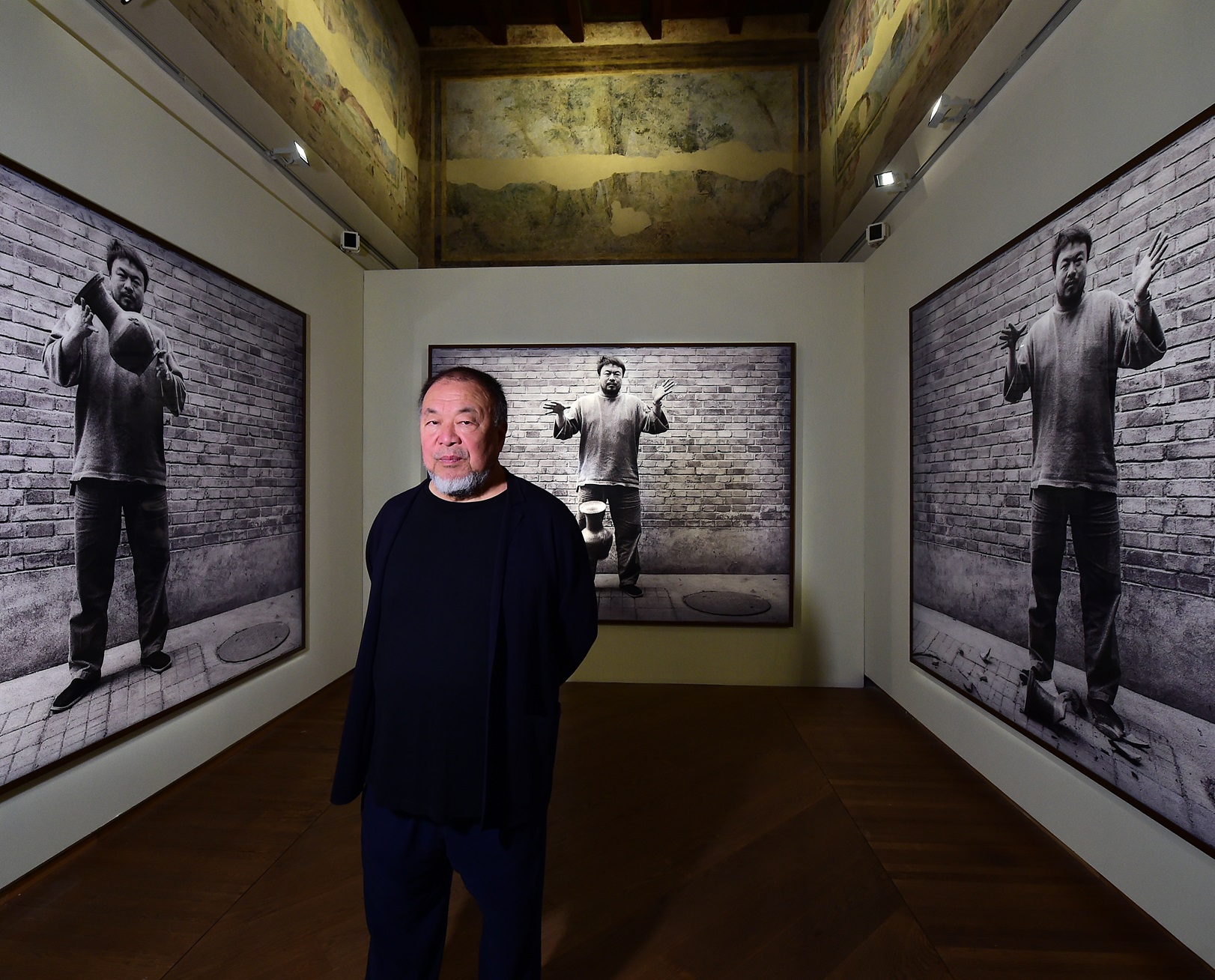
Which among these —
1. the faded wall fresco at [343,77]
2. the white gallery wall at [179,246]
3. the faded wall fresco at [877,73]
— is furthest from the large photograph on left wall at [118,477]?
the faded wall fresco at [877,73]

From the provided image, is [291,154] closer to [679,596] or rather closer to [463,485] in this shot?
[463,485]

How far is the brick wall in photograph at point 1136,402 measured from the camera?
5.98ft

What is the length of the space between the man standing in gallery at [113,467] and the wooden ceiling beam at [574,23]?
4.81 m

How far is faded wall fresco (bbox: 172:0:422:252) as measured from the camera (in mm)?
3291

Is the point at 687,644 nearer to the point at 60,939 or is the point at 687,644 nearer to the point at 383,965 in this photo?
the point at 383,965

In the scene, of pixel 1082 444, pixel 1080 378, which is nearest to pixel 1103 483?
pixel 1082 444

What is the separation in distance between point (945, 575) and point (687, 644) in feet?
6.68

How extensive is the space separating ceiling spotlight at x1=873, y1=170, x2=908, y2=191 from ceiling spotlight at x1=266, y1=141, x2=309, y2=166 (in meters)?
3.72

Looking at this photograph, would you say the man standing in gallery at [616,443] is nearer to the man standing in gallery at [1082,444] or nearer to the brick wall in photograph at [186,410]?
the brick wall in photograph at [186,410]

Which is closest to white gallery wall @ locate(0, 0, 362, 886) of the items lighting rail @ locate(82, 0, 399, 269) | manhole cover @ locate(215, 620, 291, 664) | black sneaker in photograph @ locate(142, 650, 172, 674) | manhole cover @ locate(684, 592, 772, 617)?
lighting rail @ locate(82, 0, 399, 269)

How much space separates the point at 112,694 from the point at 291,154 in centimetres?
319

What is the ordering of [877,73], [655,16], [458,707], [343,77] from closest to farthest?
[458,707], [877,73], [343,77], [655,16]

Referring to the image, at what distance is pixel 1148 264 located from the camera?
6.55 feet

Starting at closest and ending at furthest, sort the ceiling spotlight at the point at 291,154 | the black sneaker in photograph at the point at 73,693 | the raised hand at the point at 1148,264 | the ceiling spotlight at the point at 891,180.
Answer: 1. the raised hand at the point at 1148,264
2. the black sneaker in photograph at the point at 73,693
3. the ceiling spotlight at the point at 291,154
4. the ceiling spotlight at the point at 891,180
